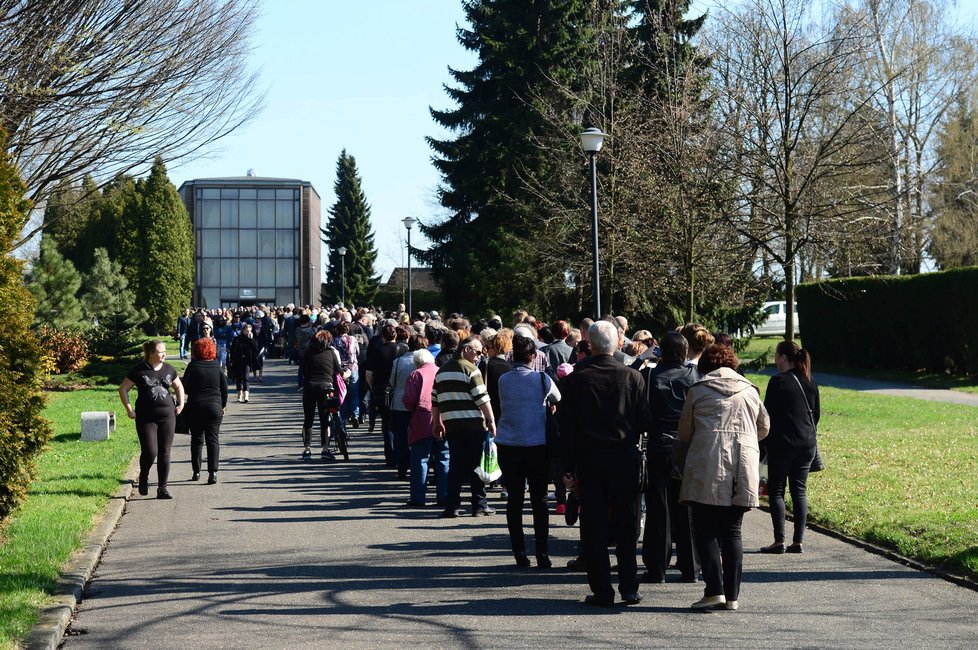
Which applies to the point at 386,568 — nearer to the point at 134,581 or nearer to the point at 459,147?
the point at 134,581

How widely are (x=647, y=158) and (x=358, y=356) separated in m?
8.48

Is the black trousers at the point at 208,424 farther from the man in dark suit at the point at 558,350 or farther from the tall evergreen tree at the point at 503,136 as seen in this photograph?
the tall evergreen tree at the point at 503,136

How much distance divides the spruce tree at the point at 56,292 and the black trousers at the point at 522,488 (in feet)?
96.2

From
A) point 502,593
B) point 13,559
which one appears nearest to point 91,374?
point 13,559

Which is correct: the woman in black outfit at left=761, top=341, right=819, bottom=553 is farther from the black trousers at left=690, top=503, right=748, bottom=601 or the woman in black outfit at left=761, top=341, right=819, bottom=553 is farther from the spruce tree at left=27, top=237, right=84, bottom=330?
the spruce tree at left=27, top=237, right=84, bottom=330

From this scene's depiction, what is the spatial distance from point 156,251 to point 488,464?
58.7 meters

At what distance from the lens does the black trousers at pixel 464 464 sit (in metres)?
10.6

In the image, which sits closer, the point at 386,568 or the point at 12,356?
the point at 386,568

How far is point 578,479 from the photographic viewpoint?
774 centimetres

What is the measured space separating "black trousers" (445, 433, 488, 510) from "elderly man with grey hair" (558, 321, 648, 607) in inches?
117

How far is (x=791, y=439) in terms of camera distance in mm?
9133

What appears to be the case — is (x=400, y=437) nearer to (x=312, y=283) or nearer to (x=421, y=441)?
(x=421, y=441)

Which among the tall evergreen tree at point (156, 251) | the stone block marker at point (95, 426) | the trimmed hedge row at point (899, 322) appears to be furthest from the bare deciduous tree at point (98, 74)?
the tall evergreen tree at point (156, 251)

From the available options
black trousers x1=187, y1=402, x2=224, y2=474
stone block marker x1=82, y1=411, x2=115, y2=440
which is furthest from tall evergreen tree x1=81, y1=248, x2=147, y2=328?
black trousers x1=187, y1=402, x2=224, y2=474
